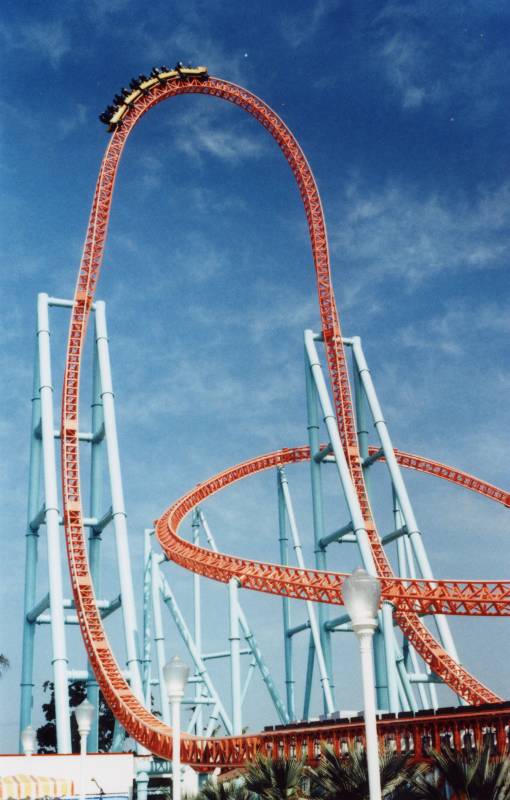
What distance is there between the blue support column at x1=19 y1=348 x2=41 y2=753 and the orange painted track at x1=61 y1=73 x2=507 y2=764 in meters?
1.00

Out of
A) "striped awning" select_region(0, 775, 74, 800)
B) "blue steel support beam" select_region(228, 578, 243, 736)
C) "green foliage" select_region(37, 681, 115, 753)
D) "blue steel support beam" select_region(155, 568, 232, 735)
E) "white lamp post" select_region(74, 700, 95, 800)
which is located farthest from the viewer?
"green foliage" select_region(37, 681, 115, 753)

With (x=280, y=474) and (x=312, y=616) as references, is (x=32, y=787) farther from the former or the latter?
(x=280, y=474)

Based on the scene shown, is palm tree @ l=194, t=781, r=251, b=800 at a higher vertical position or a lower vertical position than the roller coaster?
lower

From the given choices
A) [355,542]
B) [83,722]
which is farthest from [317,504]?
[83,722]

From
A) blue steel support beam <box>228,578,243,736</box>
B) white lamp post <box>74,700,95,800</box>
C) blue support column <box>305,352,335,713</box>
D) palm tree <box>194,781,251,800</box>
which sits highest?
blue support column <box>305,352,335,713</box>

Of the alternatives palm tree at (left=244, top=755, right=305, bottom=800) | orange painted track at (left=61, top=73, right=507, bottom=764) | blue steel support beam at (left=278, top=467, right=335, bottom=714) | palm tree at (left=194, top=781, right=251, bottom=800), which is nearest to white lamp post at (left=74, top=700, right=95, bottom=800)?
palm tree at (left=194, top=781, right=251, bottom=800)

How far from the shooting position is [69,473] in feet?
73.8

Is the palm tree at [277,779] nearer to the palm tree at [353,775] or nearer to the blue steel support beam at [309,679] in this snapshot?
the palm tree at [353,775]

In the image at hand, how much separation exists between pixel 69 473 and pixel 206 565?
4166 millimetres

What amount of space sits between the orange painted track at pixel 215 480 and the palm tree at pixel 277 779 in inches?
318

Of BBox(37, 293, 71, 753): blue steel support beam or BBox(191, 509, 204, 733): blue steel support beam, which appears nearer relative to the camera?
BBox(37, 293, 71, 753): blue steel support beam

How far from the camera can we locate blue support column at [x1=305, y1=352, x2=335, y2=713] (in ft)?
71.8

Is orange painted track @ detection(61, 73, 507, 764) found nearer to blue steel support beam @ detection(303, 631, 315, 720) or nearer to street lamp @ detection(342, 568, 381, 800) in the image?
blue steel support beam @ detection(303, 631, 315, 720)

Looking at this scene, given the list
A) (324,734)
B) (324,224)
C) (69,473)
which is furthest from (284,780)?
(324,224)
